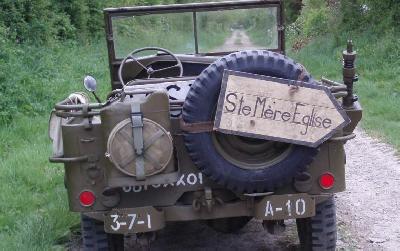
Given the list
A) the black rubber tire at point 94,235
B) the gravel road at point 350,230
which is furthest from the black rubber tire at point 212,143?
the gravel road at point 350,230

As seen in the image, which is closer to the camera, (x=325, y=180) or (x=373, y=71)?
(x=325, y=180)

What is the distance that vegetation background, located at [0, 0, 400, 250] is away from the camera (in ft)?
18.1

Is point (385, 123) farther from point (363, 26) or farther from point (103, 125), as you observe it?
point (363, 26)

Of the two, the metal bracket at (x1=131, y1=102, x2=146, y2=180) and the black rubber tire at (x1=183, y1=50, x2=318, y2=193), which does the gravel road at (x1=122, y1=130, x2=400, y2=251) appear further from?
the metal bracket at (x1=131, y1=102, x2=146, y2=180)

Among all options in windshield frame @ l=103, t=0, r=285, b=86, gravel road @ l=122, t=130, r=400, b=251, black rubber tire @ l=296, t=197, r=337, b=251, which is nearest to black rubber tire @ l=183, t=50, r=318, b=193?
black rubber tire @ l=296, t=197, r=337, b=251

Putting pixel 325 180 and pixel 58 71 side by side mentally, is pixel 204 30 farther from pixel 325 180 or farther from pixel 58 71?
pixel 58 71

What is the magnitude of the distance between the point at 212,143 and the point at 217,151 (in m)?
0.05

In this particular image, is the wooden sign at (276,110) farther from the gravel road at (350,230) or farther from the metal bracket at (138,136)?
the gravel road at (350,230)

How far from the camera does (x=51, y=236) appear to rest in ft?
16.0

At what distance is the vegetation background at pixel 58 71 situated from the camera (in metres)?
5.53

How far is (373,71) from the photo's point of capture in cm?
1230

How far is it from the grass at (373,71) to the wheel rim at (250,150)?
3929 millimetres

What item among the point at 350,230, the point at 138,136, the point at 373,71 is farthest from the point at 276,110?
the point at 373,71

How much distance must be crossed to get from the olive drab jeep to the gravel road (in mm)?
604
